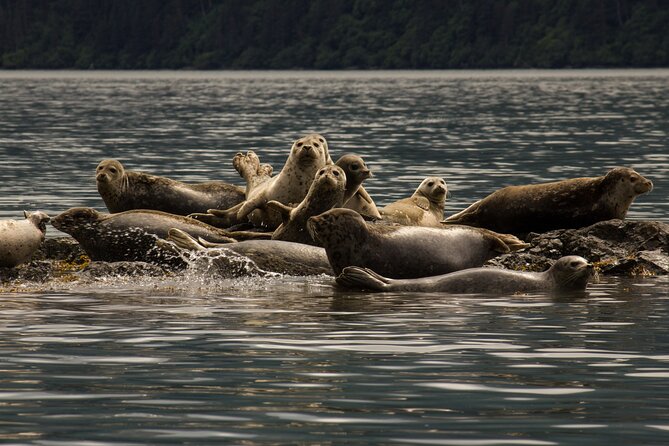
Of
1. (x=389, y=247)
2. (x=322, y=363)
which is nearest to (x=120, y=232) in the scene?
(x=389, y=247)

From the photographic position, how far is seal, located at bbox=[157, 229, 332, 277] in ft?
55.8

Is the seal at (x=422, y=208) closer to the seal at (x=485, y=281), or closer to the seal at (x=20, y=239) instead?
the seal at (x=485, y=281)

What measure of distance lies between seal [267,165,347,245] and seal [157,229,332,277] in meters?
0.50

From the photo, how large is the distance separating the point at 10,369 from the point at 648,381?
4.52 meters

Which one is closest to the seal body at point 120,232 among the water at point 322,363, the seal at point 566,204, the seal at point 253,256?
the seal at point 253,256

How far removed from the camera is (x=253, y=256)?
17.1 meters

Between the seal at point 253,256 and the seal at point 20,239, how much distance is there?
135cm

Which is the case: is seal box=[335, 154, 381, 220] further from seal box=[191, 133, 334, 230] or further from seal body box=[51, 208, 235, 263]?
seal body box=[51, 208, 235, 263]

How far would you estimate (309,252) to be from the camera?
57.1 feet

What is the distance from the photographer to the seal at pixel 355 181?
61.7ft

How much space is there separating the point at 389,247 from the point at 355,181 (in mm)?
2364
